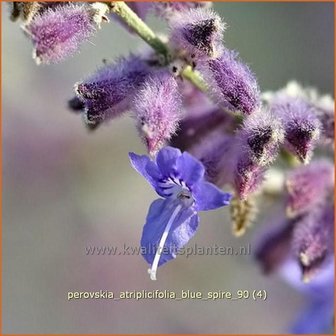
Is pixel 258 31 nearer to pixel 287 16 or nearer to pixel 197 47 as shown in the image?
pixel 287 16

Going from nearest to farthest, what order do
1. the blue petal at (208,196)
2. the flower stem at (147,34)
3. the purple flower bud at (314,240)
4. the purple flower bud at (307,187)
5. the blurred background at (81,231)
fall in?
the blue petal at (208,196) < the flower stem at (147,34) < the purple flower bud at (314,240) < the purple flower bud at (307,187) < the blurred background at (81,231)

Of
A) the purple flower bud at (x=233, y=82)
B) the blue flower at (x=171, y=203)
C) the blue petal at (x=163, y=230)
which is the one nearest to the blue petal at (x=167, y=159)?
the blue flower at (x=171, y=203)

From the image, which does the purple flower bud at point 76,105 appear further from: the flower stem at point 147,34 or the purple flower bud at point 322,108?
the purple flower bud at point 322,108

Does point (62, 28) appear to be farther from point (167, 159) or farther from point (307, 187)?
point (307, 187)

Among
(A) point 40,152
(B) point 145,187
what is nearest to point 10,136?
(A) point 40,152


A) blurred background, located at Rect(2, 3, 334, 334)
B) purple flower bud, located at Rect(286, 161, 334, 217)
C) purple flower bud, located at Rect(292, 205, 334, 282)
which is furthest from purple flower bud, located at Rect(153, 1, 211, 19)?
blurred background, located at Rect(2, 3, 334, 334)

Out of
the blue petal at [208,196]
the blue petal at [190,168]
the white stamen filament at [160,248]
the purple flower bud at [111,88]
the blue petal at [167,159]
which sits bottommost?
the white stamen filament at [160,248]

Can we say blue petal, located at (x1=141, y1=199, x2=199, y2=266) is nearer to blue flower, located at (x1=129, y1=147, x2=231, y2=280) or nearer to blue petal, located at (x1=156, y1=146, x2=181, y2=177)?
blue flower, located at (x1=129, y1=147, x2=231, y2=280)
